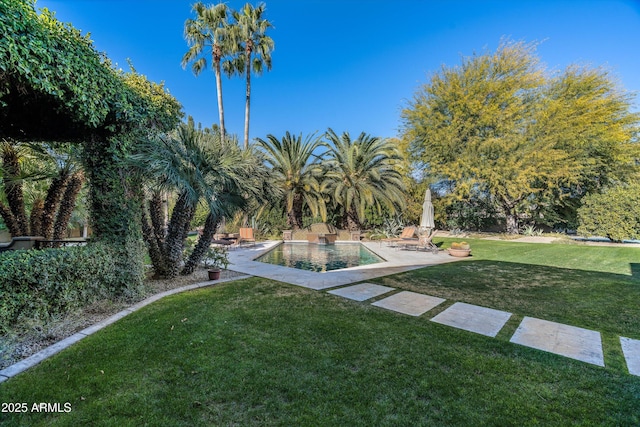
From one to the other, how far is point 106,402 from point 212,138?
5.29 metres

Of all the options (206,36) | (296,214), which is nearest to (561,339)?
(296,214)

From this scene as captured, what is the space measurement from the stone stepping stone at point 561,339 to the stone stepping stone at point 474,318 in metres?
Answer: 0.27

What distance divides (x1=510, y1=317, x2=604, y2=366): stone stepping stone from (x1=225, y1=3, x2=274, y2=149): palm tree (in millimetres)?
16703

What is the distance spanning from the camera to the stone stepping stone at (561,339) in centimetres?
336

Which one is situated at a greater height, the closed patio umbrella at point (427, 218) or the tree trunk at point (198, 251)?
the closed patio umbrella at point (427, 218)

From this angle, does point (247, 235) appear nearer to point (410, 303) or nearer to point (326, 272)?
point (326, 272)

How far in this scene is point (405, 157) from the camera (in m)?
20.5

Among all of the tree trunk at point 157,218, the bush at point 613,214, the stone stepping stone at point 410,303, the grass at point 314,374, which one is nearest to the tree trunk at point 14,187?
the tree trunk at point 157,218

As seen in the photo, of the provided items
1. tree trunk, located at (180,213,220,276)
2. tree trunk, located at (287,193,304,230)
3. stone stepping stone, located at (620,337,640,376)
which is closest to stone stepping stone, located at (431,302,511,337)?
stone stepping stone, located at (620,337,640,376)

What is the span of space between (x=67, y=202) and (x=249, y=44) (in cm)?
1411

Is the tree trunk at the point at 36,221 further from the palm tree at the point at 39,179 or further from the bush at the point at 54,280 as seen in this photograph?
the bush at the point at 54,280

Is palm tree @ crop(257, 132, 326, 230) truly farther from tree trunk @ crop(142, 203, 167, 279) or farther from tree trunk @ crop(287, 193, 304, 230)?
tree trunk @ crop(142, 203, 167, 279)

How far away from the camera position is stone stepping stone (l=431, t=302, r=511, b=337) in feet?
13.4

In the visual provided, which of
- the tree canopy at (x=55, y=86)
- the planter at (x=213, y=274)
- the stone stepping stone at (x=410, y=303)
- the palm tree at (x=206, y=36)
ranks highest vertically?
the palm tree at (x=206, y=36)
